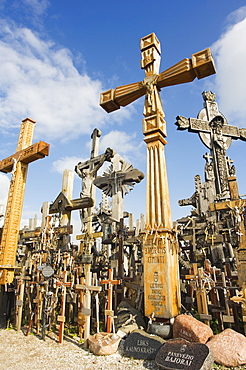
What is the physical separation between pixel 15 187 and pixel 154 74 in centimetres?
Result: 627

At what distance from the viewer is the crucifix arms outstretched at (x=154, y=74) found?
24.8ft

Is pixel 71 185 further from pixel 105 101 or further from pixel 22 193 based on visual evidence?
pixel 105 101

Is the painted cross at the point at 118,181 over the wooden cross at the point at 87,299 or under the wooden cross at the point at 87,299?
over

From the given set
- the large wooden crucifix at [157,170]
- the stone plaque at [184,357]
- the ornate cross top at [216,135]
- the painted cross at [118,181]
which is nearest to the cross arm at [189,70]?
the large wooden crucifix at [157,170]

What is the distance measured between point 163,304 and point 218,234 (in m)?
4.49

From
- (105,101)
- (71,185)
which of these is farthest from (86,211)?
(105,101)

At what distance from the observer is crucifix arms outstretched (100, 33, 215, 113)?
24.8 feet

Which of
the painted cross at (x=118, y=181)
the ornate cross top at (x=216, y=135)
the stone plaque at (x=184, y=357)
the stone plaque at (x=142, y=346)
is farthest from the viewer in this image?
the ornate cross top at (x=216, y=135)

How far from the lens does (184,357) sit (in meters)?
4.01

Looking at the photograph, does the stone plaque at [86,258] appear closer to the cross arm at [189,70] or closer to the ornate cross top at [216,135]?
the cross arm at [189,70]

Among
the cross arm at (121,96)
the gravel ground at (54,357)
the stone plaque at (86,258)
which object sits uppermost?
the cross arm at (121,96)

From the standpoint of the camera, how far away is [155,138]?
7.52 m

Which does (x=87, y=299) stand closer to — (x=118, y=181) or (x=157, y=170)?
(x=157, y=170)

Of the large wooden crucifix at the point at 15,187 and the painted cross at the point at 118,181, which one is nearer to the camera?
the large wooden crucifix at the point at 15,187
